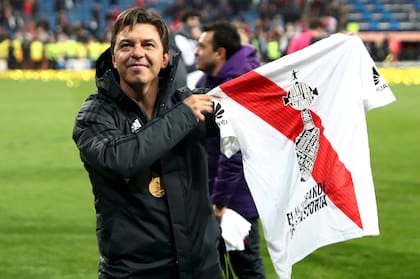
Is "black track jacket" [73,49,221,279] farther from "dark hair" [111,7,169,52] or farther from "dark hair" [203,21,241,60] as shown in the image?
"dark hair" [203,21,241,60]

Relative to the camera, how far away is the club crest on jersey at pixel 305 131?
435cm

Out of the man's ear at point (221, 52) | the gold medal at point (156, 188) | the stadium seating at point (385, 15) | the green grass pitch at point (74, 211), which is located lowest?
the stadium seating at point (385, 15)

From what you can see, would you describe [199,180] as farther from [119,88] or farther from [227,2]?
[227,2]

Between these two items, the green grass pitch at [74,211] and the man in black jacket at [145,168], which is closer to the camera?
the man in black jacket at [145,168]

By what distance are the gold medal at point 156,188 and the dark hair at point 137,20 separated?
503mm

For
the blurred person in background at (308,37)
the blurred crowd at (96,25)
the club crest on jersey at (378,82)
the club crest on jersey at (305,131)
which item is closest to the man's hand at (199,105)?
the club crest on jersey at (305,131)

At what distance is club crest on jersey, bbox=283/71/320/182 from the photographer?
4352 millimetres

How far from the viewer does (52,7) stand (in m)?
45.8

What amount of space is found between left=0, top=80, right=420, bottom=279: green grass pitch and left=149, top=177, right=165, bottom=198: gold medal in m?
3.99

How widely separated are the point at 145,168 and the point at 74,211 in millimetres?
6907

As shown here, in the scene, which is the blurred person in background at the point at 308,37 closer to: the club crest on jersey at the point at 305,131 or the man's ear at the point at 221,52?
the man's ear at the point at 221,52

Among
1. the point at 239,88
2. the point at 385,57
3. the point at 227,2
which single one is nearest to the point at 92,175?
the point at 239,88

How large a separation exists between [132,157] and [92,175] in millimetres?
297

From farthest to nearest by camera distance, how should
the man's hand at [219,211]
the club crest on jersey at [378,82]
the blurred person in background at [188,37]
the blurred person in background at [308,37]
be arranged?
the blurred person in background at [308,37]
the blurred person in background at [188,37]
the man's hand at [219,211]
the club crest on jersey at [378,82]
